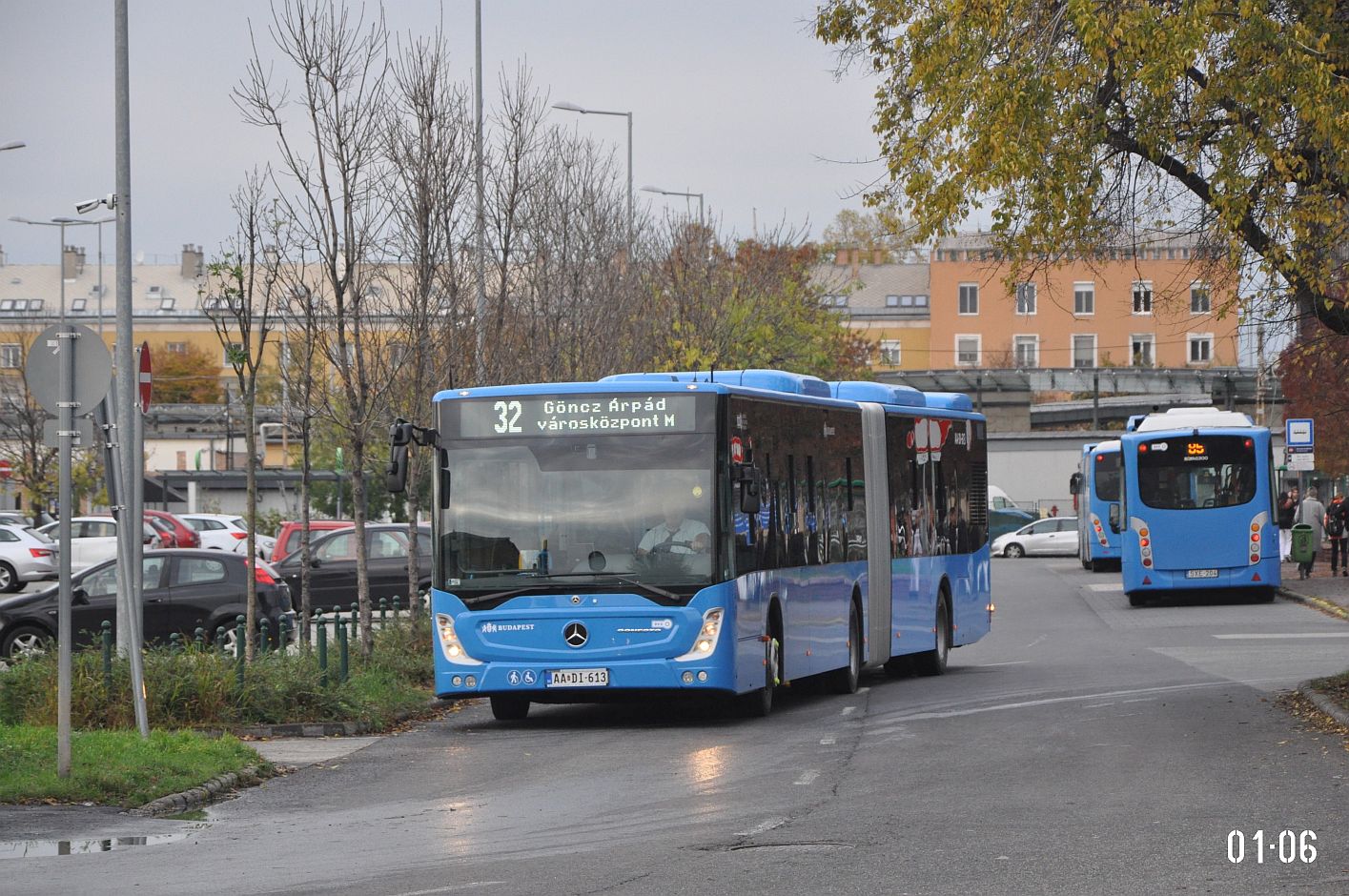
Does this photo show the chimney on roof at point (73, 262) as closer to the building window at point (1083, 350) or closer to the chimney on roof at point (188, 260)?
the chimney on roof at point (188, 260)

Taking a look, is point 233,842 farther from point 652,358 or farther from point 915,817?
point 652,358

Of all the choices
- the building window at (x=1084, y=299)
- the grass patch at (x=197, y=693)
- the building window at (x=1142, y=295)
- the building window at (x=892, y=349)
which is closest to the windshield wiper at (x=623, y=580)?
the grass patch at (x=197, y=693)

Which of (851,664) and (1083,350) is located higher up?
(1083,350)

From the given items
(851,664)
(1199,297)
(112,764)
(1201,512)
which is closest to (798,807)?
(112,764)

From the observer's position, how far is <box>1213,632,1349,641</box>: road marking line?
91.2 feet

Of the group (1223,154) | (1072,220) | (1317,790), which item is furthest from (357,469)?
(1317,790)

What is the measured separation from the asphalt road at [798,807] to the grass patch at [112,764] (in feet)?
1.59

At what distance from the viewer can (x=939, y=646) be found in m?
23.7

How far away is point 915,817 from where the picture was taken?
11.2 m

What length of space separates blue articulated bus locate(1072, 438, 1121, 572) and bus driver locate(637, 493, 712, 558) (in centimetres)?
3390

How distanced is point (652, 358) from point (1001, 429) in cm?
4787

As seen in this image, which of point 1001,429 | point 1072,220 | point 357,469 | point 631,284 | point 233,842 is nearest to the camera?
point 233,842
